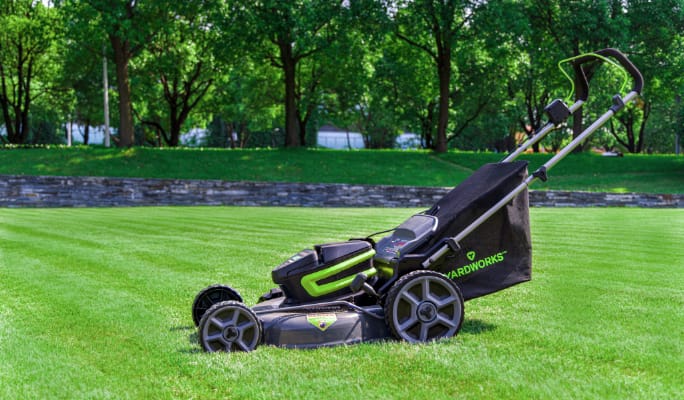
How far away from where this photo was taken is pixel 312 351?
5.30 meters

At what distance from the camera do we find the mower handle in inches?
247

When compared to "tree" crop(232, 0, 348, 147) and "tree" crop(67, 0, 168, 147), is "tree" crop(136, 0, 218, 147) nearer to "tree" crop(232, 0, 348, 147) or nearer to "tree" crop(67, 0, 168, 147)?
"tree" crop(67, 0, 168, 147)

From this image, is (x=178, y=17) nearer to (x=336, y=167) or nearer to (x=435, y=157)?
(x=336, y=167)

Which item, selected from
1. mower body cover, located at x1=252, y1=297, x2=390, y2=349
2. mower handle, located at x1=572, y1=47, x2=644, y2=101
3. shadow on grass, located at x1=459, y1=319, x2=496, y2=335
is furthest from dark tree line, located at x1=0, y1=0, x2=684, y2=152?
mower body cover, located at x1=252, y1=297, x2=390, y2=349

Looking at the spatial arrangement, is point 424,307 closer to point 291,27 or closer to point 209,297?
point 209,297

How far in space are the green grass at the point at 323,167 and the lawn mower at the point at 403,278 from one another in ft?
87.4

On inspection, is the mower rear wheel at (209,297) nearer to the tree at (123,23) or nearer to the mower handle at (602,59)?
the mower handle at (602,59)

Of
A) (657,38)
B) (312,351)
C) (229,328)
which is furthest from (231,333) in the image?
(657,38)

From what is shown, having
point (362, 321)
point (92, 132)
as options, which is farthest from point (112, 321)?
point (92, 132)

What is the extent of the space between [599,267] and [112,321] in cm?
667

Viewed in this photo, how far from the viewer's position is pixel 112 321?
6.48 m

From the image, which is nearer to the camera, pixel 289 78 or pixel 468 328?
pixel 468 328

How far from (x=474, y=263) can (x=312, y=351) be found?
1590 mm

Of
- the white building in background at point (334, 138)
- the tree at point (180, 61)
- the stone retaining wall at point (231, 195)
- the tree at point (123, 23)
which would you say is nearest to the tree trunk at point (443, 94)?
the stone retaining wall at point (231, 195)
